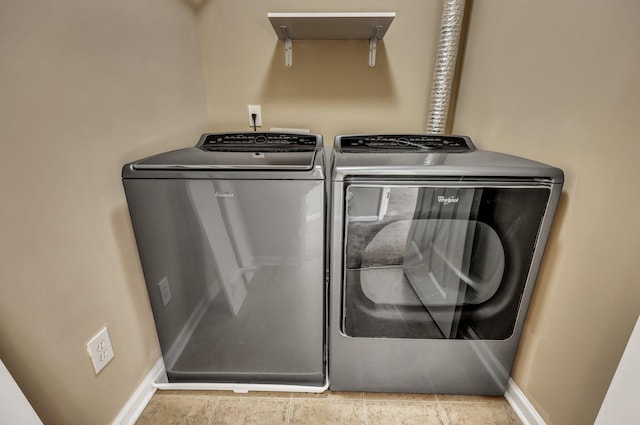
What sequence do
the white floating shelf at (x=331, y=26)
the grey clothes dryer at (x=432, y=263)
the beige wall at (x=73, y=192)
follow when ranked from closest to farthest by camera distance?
the beige wall at (x=73, y=192)
the grey clothes dryer at (x=432, y=263)
the white floating shelf at (x=331, y=26)

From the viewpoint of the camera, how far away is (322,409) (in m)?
1.14

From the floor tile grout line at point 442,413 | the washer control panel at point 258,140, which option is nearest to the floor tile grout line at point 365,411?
the floor tile grout line at point 442,413

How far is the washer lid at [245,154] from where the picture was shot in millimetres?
913

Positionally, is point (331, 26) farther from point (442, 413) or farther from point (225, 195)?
point (442, 413)

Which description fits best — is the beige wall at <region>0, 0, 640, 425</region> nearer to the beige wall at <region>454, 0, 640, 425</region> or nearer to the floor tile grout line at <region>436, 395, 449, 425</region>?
the beige wall at <region>454, 0, 640, 425</region>

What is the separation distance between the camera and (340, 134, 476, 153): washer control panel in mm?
1234

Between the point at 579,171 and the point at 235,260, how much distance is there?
3.76 feet

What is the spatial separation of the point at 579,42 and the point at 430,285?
2.93 feet

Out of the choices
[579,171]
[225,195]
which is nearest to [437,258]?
[579,171]

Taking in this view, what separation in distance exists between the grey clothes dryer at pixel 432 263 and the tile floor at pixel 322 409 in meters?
0.05

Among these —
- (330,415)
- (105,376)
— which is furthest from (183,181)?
(330,415)

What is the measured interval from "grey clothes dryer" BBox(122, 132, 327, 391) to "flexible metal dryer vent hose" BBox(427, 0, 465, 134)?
2.55 ft

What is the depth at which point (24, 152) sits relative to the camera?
27.2 inches

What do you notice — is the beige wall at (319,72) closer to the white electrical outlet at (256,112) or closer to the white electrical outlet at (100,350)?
the white electrical outlet at (256,112)
